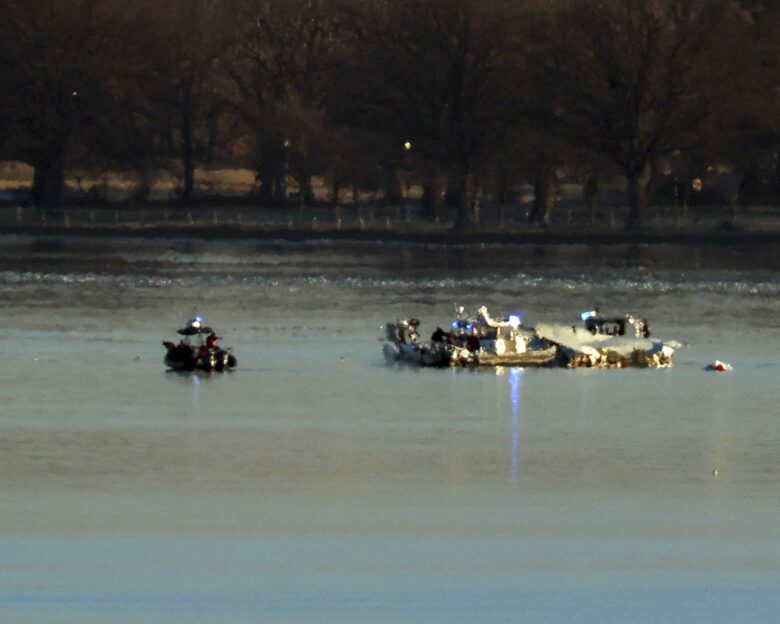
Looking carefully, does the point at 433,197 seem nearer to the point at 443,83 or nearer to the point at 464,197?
the point at 464,197

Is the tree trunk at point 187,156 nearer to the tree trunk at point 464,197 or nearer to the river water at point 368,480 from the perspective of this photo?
the tree trunk at point 464,197

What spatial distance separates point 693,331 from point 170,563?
30469mm

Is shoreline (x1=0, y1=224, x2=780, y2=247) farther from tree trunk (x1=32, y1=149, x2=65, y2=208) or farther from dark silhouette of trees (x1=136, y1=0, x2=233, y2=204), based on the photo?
dark silhouette of trees (x1=136, y1=0, x2=233, y2=204)

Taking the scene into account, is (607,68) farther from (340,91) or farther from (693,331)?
(693,331)

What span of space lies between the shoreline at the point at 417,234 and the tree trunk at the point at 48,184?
270cm

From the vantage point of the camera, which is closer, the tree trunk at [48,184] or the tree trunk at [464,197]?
the tree trunk at [464,197]

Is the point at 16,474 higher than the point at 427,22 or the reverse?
the reverse

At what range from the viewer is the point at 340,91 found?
8988 cm

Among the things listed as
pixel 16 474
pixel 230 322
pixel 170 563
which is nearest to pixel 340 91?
pixel 230 322

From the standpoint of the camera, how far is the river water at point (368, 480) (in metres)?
20.2

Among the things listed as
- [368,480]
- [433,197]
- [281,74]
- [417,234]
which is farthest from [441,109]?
[368,480]

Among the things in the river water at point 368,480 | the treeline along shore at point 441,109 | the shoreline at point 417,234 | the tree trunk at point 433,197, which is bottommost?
the river water at point 368,480

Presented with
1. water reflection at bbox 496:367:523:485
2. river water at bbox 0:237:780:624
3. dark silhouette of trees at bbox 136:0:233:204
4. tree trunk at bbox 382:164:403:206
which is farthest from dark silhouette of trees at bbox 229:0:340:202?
water reflection at bbox 496:367:523:485

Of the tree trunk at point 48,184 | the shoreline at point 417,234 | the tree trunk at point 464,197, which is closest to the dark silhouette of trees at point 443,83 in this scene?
the tree trunk at point 464,197
